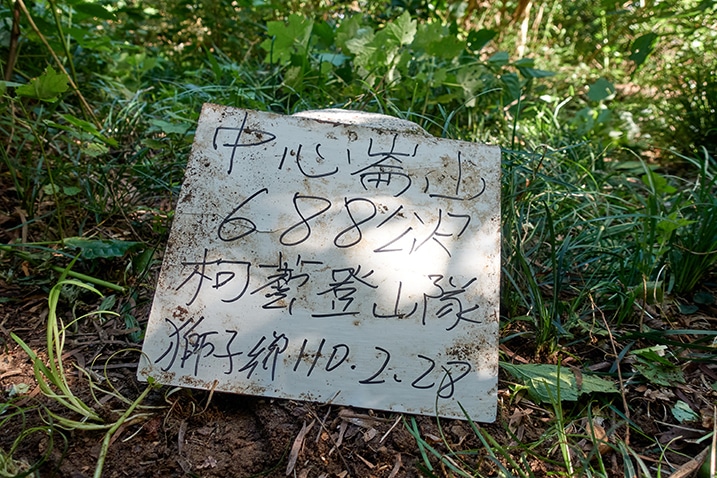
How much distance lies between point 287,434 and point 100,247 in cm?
71

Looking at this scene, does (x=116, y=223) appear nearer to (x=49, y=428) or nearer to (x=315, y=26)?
(x=49, y=428)

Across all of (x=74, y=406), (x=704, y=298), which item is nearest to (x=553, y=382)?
(x=704, y=298)

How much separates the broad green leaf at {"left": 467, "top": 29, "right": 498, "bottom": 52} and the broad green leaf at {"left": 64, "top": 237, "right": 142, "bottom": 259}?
68.4 inches

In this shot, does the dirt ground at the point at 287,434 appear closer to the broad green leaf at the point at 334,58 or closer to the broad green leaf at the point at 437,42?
the broad green leaf at the point at 437,42

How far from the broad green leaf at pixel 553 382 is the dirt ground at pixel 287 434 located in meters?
0.03

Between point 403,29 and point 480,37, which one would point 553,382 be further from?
point 480,37

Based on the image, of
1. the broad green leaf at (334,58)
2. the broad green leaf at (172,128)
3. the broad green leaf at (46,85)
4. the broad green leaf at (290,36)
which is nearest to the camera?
the broad green leaf at (46,85)

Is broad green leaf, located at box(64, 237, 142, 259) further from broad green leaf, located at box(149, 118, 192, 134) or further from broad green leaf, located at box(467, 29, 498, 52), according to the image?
broad green leaf, located at box(467, 29, 498, 52)

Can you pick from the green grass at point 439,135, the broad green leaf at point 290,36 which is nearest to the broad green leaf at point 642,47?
the green grass at point 439,135

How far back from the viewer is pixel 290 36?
2.19 m

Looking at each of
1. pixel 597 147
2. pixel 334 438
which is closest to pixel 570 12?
pixel 597 147

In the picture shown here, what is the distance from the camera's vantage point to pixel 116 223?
173cm

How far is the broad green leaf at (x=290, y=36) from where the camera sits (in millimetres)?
2172

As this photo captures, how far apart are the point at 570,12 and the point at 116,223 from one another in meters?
4.73
